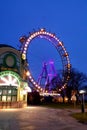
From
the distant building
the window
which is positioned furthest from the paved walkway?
the window

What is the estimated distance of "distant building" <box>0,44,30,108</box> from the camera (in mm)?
59031

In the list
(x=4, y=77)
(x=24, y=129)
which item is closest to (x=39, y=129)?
(x=24, y=129)

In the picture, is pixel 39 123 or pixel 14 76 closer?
pixel 39 123

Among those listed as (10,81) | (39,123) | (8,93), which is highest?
(10,81)

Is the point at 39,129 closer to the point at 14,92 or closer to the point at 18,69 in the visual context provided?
the point at 14,92

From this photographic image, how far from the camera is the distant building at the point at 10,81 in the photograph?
59.0m

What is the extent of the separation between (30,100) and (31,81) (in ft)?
68.3

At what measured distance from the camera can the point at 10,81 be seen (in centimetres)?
5928

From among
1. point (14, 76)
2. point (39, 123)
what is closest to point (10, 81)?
point (14, 76)

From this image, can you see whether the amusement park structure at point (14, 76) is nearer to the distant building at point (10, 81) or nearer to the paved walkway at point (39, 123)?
the distant building at point (10, 81)

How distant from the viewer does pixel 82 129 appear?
19375mm

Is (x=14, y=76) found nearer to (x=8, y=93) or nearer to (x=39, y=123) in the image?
(x=8, y=93)

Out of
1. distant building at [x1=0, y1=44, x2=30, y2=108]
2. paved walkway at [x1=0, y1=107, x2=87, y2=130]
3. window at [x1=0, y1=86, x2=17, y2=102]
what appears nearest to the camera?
paved walkway at [x1=0, y1=107, x2=87, y2=130]

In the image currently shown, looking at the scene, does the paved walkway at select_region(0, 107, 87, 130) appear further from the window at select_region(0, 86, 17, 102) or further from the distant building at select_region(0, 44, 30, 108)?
the window at select_region(0, 86, 17, 102)
